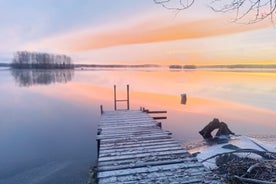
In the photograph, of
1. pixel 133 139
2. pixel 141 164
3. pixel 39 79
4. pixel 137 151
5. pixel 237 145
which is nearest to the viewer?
pixel 141 164

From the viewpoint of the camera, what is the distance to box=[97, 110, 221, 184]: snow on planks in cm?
591

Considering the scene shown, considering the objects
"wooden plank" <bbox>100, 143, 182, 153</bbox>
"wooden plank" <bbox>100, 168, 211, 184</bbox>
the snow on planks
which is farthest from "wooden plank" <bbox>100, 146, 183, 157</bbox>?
"wooden plank" <bbox>100, 168, 211, 184</bbox>

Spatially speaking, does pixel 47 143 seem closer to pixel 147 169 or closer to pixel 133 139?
pixel 133 139

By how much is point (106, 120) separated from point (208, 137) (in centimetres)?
531

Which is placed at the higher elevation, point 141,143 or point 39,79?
point 39,79

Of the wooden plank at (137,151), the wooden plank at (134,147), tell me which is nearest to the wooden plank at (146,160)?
the wooden plank at (137,151)

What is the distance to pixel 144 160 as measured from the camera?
698 centimetres

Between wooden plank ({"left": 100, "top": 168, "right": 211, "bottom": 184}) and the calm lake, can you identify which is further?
the calm lake

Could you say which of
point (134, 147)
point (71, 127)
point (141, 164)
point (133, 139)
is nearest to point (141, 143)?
point (134, 147)

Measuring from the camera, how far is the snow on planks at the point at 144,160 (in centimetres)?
591

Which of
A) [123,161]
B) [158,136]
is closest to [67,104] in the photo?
[158,136]

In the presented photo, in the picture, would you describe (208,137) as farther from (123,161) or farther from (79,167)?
(123,161)

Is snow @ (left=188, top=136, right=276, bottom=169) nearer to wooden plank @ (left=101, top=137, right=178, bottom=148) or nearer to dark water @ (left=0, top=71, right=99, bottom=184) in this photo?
wooden plank @ (left=101, top=137, right=178, bottom=148)

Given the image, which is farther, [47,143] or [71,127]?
[71,127]
